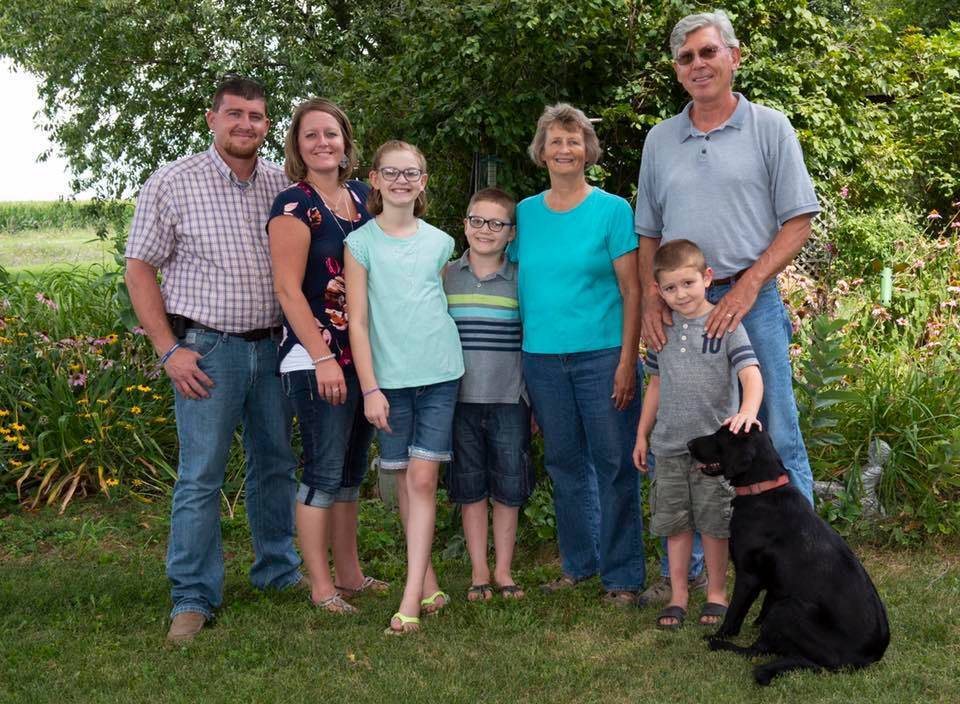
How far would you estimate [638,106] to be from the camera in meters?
7.82

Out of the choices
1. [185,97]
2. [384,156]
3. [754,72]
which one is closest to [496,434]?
[384,156]

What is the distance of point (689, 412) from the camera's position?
11.7 feet

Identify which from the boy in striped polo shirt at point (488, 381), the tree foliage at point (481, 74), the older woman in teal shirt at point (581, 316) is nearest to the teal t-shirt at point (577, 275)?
the older woman in teal shirt at point (581, 316)

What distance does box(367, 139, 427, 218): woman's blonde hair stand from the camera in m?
3.66

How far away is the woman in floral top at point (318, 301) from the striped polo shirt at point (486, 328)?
1.45ft

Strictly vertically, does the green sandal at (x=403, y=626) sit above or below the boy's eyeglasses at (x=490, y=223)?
below

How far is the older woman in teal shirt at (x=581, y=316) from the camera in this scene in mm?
3711

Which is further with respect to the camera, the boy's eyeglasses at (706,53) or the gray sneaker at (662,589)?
the gray sneaker at (662,589)

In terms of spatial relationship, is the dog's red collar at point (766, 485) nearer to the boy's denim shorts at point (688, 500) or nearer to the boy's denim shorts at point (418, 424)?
the boy's denim shorts at point (688, 500)

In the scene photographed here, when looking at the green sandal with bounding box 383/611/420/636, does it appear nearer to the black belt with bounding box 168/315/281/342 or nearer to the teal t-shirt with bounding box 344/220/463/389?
the teal t-shirt with bounding box 344/220/463/389

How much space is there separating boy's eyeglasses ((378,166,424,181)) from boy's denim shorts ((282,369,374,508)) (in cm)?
74

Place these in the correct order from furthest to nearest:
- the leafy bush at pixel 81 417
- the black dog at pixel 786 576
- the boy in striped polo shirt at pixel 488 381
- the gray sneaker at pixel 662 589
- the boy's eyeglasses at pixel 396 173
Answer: the leafy bush at pixel 81 417, the gray sneaker at pixel 662 589, the boy in striped polo shirt at pixel 488 381, the boy's eyeglasses at pixel 396 173, the black dog at pixel 786 576

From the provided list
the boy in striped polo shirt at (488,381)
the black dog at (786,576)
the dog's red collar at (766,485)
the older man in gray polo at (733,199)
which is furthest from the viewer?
the boy in striped polo shirt at (488,381)

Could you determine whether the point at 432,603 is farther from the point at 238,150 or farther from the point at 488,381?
the point at 238,150
